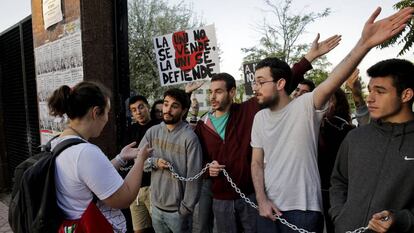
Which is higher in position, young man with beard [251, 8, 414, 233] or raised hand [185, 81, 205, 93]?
raised hand [185, 81, 205, 93]

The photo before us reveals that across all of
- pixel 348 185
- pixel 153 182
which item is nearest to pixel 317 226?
pixel 348 185

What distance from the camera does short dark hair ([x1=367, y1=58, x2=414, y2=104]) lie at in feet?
7.01

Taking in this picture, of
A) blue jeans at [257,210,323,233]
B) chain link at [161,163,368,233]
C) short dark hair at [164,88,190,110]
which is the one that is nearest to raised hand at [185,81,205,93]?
short dark hair at [164,88,190,110]

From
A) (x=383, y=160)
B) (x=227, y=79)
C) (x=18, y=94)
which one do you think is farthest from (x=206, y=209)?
(x=18, y=94)

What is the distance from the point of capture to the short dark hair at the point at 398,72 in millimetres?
2137

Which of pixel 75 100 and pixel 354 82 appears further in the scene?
pixel 354 82

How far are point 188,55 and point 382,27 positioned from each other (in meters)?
2.96

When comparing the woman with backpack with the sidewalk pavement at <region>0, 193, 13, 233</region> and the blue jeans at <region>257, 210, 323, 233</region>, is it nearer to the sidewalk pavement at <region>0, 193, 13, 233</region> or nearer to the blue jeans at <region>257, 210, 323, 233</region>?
the blue jeans at <region>257, 210, 323, 233</region>

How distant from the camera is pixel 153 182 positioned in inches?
144

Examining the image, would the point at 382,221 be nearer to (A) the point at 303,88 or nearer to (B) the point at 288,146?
(B) the point at 288,146

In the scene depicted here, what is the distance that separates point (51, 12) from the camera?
16.5 ft

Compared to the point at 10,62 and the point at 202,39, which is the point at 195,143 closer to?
the point at 202,39

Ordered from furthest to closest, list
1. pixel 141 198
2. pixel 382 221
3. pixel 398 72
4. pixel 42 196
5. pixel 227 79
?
pixel 141 198
pixel 227 79
pixel 398 72
pixel 42 196
pixel 382 221

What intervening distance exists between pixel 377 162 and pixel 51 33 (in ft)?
15.4
